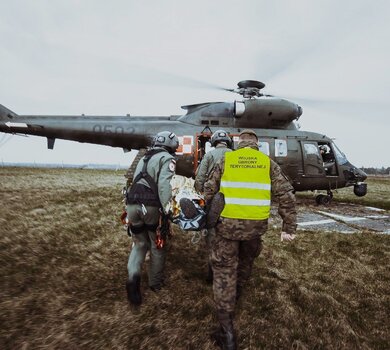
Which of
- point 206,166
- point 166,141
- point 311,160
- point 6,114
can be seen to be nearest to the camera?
point 166,141

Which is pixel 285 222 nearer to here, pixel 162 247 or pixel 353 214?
pixel 162 247

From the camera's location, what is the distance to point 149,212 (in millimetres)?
3496

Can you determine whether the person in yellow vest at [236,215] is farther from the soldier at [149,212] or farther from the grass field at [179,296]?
the soldier at [149,212]

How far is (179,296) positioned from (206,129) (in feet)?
22.5

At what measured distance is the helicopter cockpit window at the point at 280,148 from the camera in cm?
986

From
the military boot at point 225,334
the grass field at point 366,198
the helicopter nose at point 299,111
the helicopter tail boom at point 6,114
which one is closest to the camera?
the military boot at point 225,334

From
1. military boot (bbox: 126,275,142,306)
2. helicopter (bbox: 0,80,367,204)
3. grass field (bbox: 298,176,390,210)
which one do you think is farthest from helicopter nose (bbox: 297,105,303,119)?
military boot (bbox: 126,275,142,306)

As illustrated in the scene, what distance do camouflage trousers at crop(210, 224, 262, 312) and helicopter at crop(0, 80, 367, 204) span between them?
6.54 metres

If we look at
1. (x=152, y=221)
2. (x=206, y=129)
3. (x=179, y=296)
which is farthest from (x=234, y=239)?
(x=206, y=129)

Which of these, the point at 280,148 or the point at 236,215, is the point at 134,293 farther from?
the point at 280,148

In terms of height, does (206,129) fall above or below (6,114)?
below

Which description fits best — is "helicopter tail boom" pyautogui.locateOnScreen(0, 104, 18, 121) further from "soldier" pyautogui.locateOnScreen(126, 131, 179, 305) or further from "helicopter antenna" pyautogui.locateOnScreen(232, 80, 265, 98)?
"soldier" pyautogui.locateOnScreen(126, 131, 179, 305)

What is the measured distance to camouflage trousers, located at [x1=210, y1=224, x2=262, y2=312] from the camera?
2848 mm

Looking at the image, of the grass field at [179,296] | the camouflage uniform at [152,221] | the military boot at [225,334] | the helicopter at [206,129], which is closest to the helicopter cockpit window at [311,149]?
the helicopter at [206,129]
